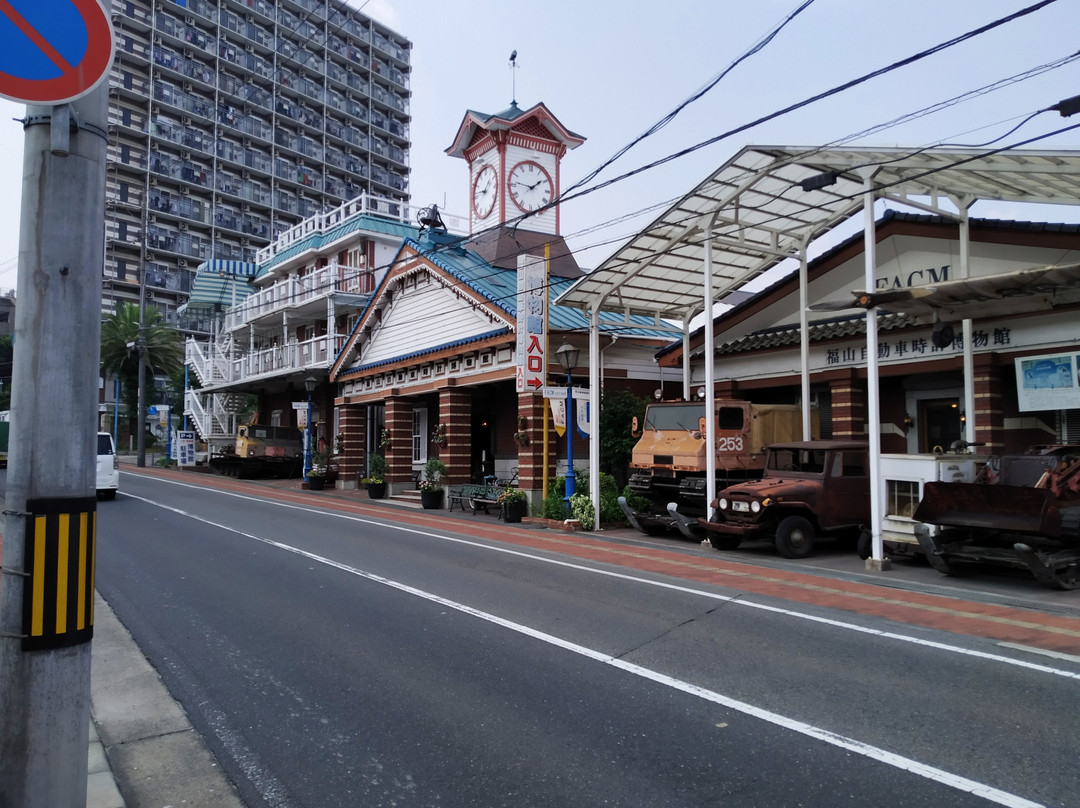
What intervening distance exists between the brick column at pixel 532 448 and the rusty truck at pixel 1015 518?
1040 cm

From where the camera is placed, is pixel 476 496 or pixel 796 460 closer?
pixel 796 460

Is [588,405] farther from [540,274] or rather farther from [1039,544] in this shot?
[1039,544]

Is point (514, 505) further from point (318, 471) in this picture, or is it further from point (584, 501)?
point (318, 471)

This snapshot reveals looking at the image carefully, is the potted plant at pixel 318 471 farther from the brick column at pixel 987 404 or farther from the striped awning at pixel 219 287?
the brick column at pixel 987 404

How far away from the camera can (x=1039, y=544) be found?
381 inches

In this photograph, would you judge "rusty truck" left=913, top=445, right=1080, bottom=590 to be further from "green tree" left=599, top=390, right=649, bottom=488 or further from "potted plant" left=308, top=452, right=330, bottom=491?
"potted plant" left=308, top=452, right=330, bottom=491

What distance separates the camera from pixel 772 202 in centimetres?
1440

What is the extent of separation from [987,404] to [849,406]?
9.39 ft

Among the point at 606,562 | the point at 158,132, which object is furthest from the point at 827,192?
the point at 158,132

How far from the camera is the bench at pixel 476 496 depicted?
813 inches

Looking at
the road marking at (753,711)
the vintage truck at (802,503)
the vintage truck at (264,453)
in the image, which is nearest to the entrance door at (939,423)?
the vintage truck at (802,503)

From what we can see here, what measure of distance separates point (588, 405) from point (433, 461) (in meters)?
7.29

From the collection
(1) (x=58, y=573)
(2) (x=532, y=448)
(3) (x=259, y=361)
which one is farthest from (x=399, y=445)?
(1) (x=58, y=573)

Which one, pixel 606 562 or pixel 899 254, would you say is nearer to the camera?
pixel 606 562
